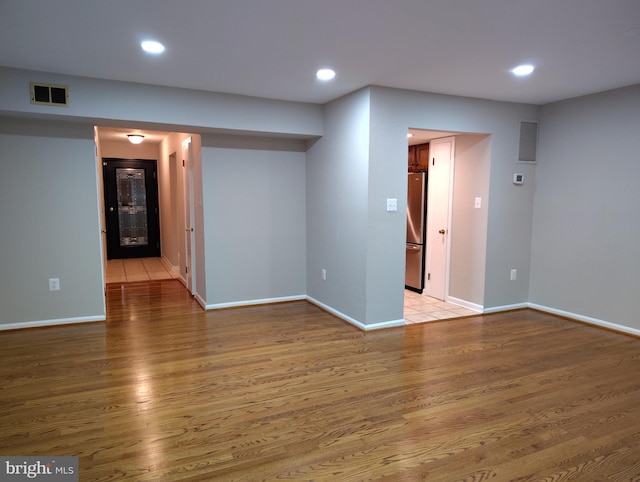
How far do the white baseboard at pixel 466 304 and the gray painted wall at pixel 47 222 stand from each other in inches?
162

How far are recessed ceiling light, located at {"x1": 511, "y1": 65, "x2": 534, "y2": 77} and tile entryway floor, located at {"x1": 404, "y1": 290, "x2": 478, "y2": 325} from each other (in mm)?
2570

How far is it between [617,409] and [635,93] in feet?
9.82

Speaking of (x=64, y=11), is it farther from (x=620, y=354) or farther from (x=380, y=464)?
(x=620, y=354)

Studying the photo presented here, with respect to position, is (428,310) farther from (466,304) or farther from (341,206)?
(341,206)

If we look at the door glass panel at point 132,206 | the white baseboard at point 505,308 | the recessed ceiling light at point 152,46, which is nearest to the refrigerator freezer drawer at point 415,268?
the white baseboard at point 505,308

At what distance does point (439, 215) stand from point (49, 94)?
4.43 m

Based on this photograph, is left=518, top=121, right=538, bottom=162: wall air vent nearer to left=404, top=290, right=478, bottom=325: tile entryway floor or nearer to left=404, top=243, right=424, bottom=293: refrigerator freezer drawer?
left=404, top=243, right=424, bottom=293: refrigerator freezer drawer

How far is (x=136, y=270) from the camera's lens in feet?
24.7

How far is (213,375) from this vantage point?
10.4 feet

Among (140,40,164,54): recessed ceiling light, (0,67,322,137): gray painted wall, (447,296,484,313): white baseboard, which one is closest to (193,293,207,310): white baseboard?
(0,67,322,137): gray painted wall

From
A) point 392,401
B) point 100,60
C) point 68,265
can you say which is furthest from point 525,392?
point 68,265

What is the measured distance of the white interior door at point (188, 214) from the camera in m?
5.42

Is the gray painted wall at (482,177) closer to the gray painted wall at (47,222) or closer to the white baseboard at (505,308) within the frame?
the white baseboard at (505,308)

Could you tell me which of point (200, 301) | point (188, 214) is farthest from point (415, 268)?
point (188, 214)
